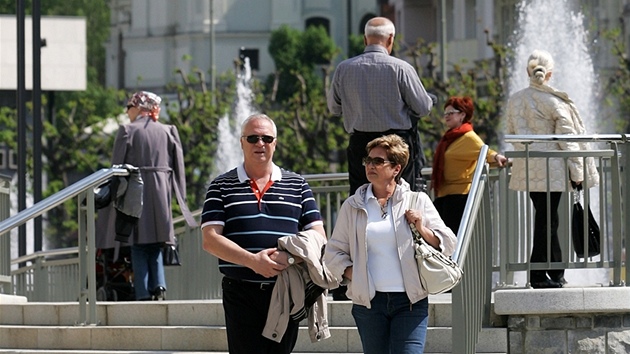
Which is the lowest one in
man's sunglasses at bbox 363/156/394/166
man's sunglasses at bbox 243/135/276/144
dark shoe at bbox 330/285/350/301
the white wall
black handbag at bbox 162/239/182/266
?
dark shoe at bbox 330/285/350/301

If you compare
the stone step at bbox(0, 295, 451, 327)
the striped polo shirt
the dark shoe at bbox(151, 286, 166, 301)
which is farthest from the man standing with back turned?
the striped polo shirt

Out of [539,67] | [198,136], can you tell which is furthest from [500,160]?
[198,136]

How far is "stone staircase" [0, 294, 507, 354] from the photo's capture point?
39.8ft

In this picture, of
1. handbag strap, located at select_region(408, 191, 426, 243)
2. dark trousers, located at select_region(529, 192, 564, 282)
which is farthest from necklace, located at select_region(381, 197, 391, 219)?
dark trousers, located at select_region(529, 192, 564, 282)

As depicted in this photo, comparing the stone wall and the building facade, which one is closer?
the stone wall

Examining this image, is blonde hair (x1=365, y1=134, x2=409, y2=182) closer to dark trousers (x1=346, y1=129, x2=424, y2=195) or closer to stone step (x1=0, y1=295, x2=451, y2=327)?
dark trousers (x1=346, y1=129, x2=424, y2=195)

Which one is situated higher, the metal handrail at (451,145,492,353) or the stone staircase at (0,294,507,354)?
the metal handrail at (451,145,492,353)

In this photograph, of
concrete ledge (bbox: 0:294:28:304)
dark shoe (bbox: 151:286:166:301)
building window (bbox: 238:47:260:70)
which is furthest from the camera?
building window (bbox: 238:47:260:70)

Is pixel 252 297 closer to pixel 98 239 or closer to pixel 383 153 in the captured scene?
pixel 383 153

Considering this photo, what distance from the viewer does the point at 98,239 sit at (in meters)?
15.3

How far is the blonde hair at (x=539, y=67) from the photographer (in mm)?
13234

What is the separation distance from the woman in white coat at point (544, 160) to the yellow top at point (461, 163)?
0.40m

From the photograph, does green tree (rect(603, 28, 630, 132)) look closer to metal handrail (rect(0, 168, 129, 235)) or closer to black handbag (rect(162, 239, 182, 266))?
black handbag (rect(162, 239, 182, 266))

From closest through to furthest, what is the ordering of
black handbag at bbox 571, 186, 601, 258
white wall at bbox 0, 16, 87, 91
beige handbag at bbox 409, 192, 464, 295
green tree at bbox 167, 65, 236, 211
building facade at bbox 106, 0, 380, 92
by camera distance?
beige handbag at bbox 409, 192, 464, 295 < black handbag at bbox 571, 186, 601, 258 < white wall at bbox 0, 16, 87, 91 < green tree at bbox 167, 65, 236, 211 < building facade at bbox 106, 0, 380, 92
